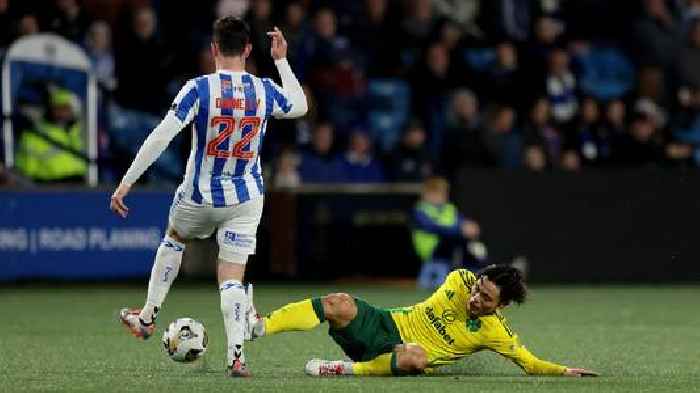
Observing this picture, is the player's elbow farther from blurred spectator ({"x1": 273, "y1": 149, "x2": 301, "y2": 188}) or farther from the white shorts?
blurred spectator ({"x1": 273, "y1": 149, "x2": 301, "y2": 188})

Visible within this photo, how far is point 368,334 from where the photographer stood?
890 centimetres

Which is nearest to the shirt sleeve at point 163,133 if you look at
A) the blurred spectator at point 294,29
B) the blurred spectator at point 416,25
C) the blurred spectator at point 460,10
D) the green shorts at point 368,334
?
the green shorts at point 368,334

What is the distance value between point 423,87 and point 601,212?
2.33 metres

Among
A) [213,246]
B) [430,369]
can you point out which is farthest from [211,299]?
[430,369]

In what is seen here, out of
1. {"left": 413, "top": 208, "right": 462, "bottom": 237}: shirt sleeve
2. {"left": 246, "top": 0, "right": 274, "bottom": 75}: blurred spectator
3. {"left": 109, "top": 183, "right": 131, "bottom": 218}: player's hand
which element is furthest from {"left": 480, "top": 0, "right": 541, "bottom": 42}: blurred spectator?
{"left": 109, "top": 183, "right": 131, "bottom": 218}: player's hand

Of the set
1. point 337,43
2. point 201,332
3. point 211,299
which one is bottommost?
point 211,299

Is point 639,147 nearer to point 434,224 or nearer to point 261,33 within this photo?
point 434,224

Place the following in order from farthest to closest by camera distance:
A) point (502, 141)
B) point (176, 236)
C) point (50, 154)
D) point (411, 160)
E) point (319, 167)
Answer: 1. point (502, 141)
2. point (411, 160)
3. point (319, 167)
4. point (50, 154)
5. point (176, 236)

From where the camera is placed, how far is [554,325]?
12922mm

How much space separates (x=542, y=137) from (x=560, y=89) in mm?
916

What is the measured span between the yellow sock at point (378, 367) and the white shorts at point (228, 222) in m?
0.82

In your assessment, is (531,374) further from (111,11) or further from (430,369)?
(111,11)

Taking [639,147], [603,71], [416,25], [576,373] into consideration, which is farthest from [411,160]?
[576,373]

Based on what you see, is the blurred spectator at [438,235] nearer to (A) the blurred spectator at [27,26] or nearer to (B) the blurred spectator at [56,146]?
(B) the blurred spectator at [56,146]
